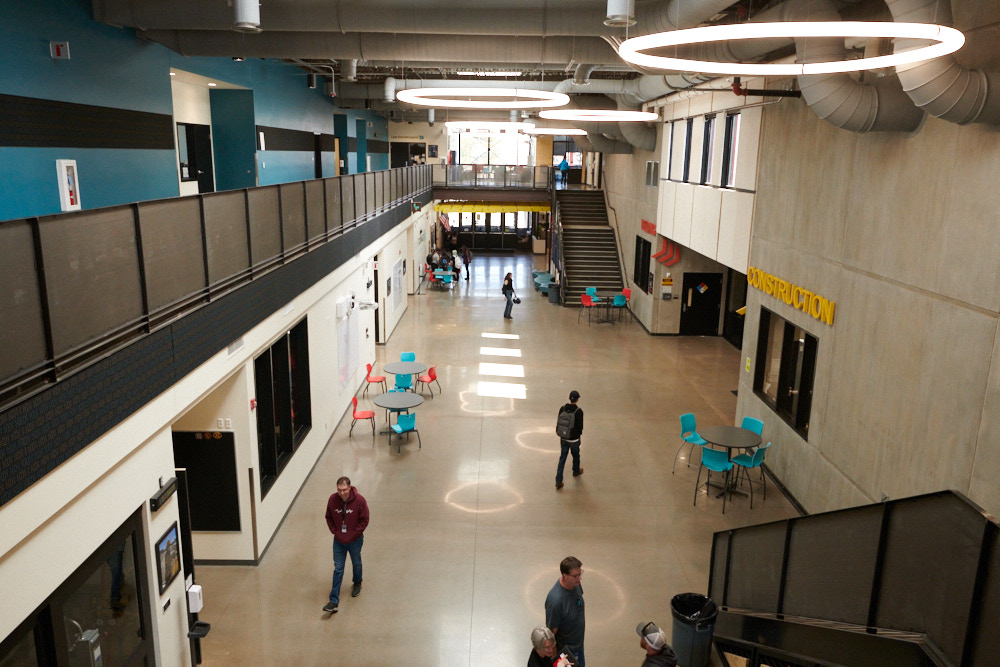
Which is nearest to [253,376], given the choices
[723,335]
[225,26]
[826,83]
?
[225,26]

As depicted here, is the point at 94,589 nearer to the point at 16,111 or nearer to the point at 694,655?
the point at 694,655

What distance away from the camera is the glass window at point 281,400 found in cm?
938

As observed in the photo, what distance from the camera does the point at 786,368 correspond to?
37.1 ft

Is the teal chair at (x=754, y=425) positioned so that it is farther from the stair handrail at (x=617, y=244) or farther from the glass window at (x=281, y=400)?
the stair handrail at (x=617, y=244)

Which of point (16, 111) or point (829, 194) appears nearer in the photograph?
point (16, 111)

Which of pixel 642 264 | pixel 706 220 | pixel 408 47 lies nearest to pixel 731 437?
pixel 706 220

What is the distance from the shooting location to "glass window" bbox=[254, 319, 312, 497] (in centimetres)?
938

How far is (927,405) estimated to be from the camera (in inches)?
283

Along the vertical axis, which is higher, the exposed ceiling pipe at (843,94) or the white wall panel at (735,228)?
the exposed ceiling pipe at (843,94)

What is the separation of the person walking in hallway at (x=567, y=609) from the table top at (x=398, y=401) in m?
6.94

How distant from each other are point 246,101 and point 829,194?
1249 centimetres

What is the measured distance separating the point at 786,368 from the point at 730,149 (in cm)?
508

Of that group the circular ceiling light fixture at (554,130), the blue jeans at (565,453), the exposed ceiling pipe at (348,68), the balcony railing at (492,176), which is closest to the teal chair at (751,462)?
the blue jeans at (565,453)

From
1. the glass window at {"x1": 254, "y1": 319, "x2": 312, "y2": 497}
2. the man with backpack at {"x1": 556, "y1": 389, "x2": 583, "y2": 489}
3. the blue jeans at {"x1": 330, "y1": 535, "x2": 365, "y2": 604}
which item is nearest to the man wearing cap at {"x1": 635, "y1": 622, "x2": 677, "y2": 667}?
the blue jeans at {"x1": 330, "y1": 535, "x2": 365, "y2": 604}
